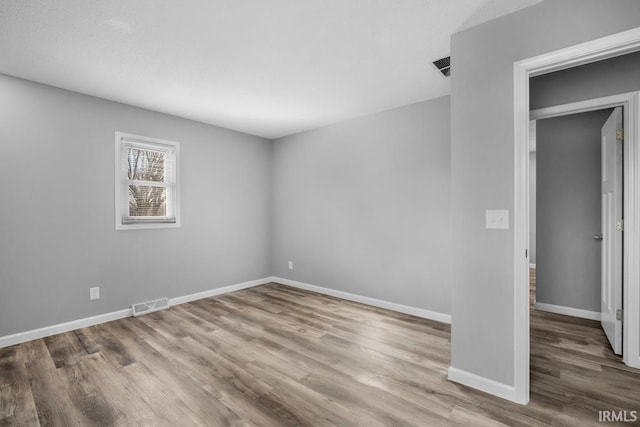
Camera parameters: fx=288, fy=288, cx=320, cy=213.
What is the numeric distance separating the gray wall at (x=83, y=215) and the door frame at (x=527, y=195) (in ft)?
12.4

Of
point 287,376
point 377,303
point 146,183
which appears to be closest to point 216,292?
point 146,183

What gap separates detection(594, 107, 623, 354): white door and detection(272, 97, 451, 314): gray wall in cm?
132

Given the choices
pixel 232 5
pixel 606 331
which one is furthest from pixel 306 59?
pixel 606 331

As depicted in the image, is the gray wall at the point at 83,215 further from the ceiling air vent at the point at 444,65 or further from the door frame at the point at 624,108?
the door frame at the point at 624,108

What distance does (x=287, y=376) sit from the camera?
7.07 feet

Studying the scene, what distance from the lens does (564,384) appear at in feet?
6.59

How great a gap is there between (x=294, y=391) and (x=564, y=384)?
1.88 meters

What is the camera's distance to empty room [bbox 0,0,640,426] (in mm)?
1844

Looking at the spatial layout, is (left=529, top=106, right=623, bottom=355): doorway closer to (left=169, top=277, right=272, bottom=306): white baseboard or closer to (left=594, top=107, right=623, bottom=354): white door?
(left=594, top=107, right=623, bottom=354): white door

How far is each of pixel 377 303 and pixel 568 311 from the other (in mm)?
2212

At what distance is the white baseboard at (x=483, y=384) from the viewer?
1.85 metres

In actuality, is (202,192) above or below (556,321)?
above

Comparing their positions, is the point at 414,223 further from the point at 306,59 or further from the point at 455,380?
the point at 306,59

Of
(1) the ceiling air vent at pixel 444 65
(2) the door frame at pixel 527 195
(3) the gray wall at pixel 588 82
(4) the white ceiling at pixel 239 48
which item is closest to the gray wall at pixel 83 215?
(4) the white ceiling at pixel 239 48
